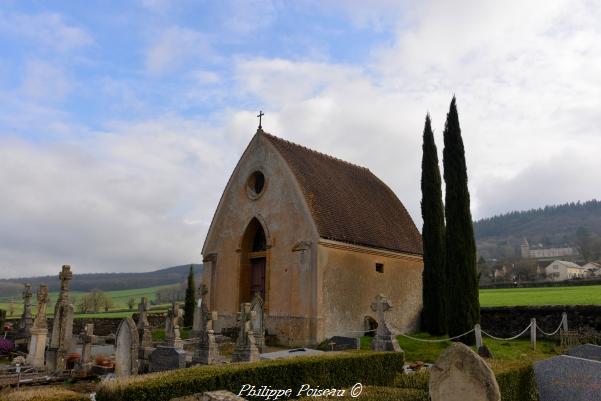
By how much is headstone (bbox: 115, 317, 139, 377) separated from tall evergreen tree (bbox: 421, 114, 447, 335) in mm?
15462

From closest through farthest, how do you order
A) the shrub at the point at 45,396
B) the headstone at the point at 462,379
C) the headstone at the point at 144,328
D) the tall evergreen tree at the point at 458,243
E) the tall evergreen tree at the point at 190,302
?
the headstone at the point at 462,379
the shrub at the point at 45,396
the headstone at the point at 144,328
the tall evergreen tree at the point at 458,243
the tall evergreen tree at the point at 190,302

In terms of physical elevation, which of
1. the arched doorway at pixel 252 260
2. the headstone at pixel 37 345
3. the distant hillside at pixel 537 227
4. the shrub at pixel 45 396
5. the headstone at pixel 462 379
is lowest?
the headstone at pixel 37 345

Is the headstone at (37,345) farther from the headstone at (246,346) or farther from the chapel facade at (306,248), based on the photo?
the chapel facade at (306,248)

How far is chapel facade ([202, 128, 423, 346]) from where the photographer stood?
811 inches

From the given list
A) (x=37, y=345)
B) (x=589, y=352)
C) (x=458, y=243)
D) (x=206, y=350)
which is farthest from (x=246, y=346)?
(x=458, y=243)

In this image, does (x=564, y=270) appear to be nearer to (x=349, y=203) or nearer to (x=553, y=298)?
(x=553, y=298)

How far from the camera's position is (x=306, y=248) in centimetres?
2058

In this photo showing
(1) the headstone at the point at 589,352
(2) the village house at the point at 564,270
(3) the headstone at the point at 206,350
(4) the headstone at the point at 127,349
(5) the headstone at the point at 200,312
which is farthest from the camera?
(2) the village house at the point at 564,270

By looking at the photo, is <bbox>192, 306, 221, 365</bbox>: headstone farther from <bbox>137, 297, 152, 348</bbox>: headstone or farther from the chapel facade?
the chapel facade

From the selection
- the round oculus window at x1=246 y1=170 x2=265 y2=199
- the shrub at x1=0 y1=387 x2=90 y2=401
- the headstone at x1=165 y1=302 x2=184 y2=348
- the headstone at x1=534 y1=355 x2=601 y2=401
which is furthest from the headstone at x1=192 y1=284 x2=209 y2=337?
the headstone at x1=534 y1=355 x2=601 y2=401

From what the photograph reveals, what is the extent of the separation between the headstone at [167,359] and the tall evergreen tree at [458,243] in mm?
11829

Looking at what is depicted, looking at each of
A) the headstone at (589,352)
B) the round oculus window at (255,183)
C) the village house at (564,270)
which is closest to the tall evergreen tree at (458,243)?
the headstone at (589,352)

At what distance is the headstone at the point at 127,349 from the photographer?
1352 centimetres

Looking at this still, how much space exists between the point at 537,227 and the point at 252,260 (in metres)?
169
